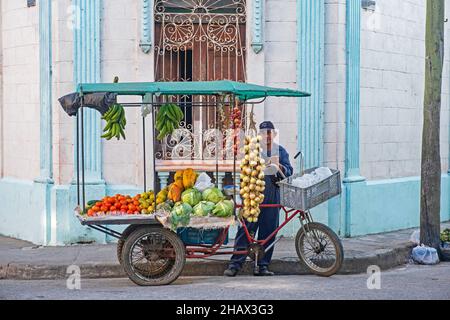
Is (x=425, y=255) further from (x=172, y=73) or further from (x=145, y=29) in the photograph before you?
(x=145, y=29)

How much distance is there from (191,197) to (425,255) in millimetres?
3478

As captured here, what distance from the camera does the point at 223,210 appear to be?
33.0 ft

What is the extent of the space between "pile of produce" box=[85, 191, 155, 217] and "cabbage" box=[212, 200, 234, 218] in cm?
Answer: 65

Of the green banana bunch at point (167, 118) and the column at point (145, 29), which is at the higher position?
the column at point (145, 29)


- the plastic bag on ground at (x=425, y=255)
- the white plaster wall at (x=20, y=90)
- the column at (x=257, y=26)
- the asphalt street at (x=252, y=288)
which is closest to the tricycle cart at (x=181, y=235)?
the asphalt street at (x=252, y=288)

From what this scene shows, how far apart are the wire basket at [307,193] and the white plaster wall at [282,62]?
2553mm

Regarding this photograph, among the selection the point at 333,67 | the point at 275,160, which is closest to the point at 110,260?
the point at 275,160

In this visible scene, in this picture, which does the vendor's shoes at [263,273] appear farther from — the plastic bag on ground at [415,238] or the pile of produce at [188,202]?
the plastic bag on ground at [415,238]

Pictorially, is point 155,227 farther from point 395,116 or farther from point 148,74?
point 395,116

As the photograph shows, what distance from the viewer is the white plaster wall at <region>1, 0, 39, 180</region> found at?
43.7 ft

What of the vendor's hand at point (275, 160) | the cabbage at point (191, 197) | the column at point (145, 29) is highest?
the column at point (145, 29)

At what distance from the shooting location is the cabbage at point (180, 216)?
9.96 m

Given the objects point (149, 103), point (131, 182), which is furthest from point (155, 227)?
point (131, 182)
